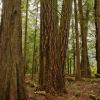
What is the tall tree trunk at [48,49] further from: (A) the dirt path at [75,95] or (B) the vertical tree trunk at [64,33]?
(B) the vertical tree trunk at [64,33]

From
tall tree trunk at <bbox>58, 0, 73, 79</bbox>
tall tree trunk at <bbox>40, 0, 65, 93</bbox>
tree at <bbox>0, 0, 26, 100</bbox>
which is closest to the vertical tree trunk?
tall tree trunk at <bbox>58, 0, 73, 79</bbox>

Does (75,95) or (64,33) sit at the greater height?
(64,33)

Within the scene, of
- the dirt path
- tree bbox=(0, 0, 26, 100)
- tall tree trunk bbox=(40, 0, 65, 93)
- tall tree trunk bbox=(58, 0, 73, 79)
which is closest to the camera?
tree bbox=(0, 0, 26, 100)

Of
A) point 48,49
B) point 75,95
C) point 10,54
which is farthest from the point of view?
point 75,95

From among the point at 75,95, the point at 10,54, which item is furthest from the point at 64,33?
the point at 10,54

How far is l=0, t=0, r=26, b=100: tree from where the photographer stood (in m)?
7.85

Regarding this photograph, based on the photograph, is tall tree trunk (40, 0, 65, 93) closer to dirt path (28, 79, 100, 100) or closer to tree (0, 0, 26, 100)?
dirt path (28, 79, 100, 100)

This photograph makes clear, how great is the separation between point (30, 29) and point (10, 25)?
23.9 m

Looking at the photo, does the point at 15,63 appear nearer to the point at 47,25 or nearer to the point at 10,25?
the point at 10,25

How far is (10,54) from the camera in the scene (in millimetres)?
7953

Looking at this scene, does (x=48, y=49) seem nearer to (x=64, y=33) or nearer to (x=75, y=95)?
(x=64, y=33)

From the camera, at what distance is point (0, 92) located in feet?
26.0

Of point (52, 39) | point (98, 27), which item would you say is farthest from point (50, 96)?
point (98, 27)

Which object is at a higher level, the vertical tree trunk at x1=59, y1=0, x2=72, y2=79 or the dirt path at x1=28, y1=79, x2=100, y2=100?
the vertical tree trunk at x1=59, y1=0, x2=72, y2=79
